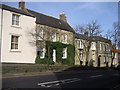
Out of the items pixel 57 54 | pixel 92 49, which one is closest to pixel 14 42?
pixel 57 54

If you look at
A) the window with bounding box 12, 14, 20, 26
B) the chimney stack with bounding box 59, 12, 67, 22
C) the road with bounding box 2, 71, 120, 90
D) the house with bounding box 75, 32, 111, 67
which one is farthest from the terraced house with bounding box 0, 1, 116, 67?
the road with bounding box 2, 71, 120, 90

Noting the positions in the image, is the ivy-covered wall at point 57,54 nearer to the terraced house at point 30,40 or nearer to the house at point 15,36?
the terraced house at point 30,40

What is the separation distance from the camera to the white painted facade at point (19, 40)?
22.4 m

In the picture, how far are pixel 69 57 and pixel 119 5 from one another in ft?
91.0

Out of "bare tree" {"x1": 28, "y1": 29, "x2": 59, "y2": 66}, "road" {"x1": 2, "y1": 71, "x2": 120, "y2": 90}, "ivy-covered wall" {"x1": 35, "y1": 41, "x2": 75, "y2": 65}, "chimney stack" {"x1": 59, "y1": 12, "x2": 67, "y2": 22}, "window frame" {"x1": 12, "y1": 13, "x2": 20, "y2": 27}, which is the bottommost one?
"road" {"x1": 2, "y1": 71, "x2": 120, "y2": 90}

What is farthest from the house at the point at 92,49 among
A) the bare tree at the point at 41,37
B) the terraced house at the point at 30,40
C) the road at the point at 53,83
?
the road at the point at 53,83

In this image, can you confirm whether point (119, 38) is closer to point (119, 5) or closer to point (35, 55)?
point (35, 55)

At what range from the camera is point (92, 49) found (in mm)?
44094

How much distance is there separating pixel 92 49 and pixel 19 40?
977 inches

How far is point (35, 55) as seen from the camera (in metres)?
26.6

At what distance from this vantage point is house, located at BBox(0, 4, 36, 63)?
22.4 m

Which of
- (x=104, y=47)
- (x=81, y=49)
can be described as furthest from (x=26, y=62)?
(x=104, y=47)

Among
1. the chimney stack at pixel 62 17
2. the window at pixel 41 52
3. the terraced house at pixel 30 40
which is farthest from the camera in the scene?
the chimney stack at pixel 62 17

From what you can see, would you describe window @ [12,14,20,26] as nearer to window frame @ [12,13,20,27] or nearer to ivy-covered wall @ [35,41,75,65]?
window frame @ [12,13,20,27]
